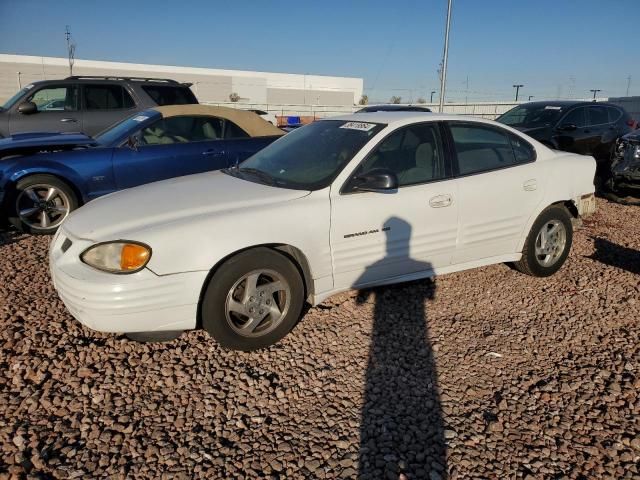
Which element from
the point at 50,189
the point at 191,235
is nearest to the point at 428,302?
the point at 191,235

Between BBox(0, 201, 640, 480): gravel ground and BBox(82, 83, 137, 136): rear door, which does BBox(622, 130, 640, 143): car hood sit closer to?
BBox(0, 201, 640, 480): gravel ground

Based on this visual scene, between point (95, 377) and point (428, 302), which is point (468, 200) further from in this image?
point (95, 377)

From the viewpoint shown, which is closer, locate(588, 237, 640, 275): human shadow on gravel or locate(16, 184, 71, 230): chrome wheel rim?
locate(588, 237, 640, 275): human shadow on gravel

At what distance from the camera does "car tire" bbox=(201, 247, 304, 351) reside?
2988 millimetres

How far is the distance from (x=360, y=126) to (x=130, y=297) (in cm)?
221

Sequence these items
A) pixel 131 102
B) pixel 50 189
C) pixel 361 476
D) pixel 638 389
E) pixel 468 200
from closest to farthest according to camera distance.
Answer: pixel 361 476
pixel 638 389
pixel 468 200
pixel 50 189
pixel 131 102

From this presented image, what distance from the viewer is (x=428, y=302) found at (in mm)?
4023

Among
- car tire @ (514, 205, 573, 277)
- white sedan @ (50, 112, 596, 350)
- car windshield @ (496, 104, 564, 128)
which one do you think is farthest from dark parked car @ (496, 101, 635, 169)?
car tire @ (514, 205, 573, 277)

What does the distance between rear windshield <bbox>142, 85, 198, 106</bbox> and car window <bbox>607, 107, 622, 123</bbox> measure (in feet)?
28.8

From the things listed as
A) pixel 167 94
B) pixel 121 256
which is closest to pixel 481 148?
pixel 121 256

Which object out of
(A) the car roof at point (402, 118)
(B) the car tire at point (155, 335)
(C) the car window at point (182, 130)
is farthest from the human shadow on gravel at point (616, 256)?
(C) the car window at point (182, 130)

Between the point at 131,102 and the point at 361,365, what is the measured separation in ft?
24.3

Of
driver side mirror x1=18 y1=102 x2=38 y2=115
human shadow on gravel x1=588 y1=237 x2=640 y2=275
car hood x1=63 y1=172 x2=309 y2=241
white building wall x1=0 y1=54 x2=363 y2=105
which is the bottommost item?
human shadow on gravel x1=588 y1=237 x2=640 y2=275

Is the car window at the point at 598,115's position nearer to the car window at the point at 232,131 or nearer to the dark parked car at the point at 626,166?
the dark parked car at the point at 626,166
